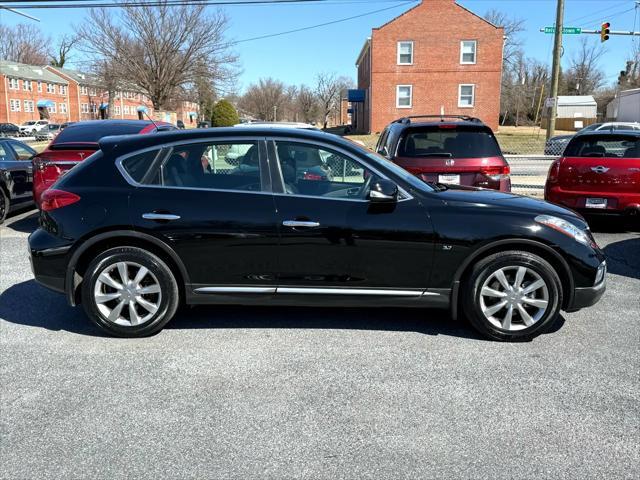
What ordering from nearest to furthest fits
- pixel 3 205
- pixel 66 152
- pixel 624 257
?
pixel 624 257, pixel 66 152, pixel 3 205

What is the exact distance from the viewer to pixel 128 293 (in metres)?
4.55

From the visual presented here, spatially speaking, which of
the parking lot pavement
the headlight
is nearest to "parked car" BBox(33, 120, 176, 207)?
the parking lot pavement

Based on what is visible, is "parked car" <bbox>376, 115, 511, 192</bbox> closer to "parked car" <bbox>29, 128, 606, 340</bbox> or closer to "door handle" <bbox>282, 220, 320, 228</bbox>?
"parked car" <bbox>29, 128, 606, 340</bbox>

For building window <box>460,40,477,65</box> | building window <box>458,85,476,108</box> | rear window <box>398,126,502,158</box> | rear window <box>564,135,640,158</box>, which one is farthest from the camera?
building window <box>458,85,476,108</box>

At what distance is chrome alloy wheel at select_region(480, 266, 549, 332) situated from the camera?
4418mm

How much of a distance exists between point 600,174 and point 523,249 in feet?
16.2

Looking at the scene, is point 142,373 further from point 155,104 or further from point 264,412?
point 155,104

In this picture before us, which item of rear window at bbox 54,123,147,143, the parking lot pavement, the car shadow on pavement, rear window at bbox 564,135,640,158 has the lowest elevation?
the parking lot pavement

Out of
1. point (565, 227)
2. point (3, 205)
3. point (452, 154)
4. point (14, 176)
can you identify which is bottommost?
point (3, 205)

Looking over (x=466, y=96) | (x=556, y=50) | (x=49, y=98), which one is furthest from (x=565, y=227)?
(x=49, y=98)

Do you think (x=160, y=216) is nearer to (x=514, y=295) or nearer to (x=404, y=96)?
(x=514, y=295)

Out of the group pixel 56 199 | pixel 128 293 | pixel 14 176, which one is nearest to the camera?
pixel 128 293

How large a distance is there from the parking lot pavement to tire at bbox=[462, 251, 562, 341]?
0.15m

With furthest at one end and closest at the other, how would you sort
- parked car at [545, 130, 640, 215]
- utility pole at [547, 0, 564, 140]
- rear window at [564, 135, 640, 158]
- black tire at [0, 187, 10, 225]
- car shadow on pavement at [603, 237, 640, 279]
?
1. utility pole at [547, 0, 564, 140]
2. black tire at [0, 187, 10, 225]
3. rear window at [564, 135, 640, 158]
4. parked car at [545, 130, 640, 215]
5. car shadow on pavement at [603, 237, 640, 279]
